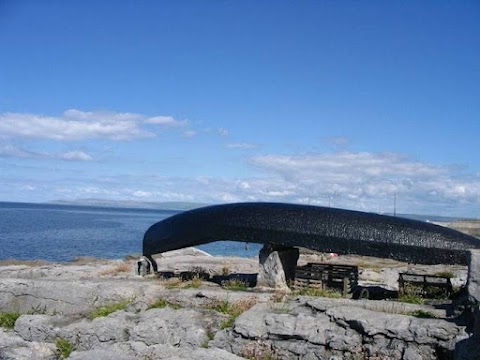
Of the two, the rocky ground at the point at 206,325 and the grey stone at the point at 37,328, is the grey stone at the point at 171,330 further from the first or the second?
the grey stone at the point at 37,328

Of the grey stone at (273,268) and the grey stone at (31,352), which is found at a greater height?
the grey stone at (273,268)

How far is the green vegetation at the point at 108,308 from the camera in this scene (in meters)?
13.7

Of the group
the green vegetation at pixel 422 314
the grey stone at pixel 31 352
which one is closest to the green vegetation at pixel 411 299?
the green vegetation at pixel 422 314

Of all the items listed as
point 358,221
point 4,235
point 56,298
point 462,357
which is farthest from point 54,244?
point 462,357

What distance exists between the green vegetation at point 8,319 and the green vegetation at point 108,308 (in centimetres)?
220

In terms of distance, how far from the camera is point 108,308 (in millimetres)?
13945

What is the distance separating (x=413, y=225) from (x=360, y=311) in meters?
3.21

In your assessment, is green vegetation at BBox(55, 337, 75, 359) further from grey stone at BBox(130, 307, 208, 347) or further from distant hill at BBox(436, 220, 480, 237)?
distant hill at BBox(436, 220, 480, 237)

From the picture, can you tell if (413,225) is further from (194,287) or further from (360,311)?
(194,287)

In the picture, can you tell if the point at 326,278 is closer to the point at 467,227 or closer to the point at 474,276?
the point at 474,276

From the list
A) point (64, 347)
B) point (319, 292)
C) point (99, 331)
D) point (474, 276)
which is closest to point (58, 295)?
point (64, 347)

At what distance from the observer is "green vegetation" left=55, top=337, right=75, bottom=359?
40.9 ft

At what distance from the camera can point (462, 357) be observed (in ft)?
28.8

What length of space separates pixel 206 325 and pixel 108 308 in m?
2.98
